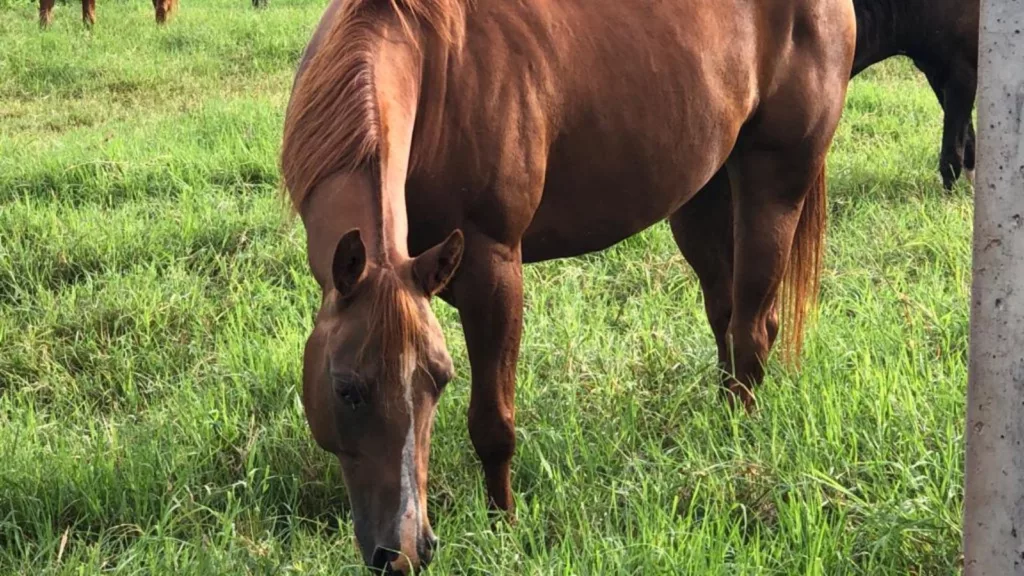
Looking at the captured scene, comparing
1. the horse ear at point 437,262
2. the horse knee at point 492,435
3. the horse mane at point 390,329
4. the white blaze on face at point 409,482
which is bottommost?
the horse knee at point 492,435

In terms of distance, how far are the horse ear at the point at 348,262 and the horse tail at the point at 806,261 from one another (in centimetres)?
212

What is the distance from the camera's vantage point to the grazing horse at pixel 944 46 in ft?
19.9

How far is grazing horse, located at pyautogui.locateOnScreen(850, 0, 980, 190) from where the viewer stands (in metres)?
6.07

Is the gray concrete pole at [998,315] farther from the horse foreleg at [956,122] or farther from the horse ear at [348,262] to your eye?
the horse foreleg at [956,122]

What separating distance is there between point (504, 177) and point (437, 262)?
0.63 meters

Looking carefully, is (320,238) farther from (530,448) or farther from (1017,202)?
(1017,202)

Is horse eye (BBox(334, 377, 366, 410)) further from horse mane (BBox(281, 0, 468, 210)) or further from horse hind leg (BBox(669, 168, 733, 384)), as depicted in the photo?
horse hind leg (BBox(669, 168, 733, 384))

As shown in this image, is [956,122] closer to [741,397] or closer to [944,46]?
[944,46]

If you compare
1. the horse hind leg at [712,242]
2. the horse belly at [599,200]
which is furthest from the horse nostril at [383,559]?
the horse hind leg at [712,242]

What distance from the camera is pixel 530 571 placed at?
237 centimetres

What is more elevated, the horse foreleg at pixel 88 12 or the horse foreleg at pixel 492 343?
the horse foreleg at pixel 88 12

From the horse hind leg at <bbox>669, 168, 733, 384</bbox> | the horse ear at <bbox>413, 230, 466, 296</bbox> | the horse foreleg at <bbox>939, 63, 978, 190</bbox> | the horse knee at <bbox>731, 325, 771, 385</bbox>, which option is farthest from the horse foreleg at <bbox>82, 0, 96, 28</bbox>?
the horse ear at <bbox>413, 230, 466, 296</bbox>

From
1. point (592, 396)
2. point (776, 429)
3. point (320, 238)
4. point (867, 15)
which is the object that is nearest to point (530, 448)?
point (592, 396)

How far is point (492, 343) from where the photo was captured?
2.79 meters
